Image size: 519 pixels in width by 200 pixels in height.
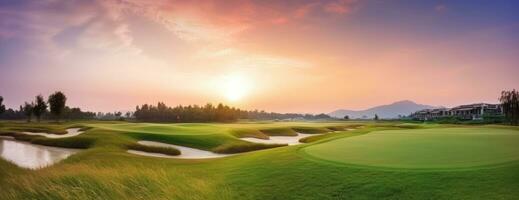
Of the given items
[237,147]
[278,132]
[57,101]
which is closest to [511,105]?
[278,132]

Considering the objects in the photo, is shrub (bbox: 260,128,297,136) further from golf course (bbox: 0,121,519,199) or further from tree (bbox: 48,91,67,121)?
tree (bbox: 48,91,67,121)

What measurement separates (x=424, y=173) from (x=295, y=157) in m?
6.63

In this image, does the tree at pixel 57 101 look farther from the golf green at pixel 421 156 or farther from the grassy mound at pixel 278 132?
the golf green at pixel 421 156

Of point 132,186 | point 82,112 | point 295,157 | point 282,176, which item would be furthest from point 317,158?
point 82,112

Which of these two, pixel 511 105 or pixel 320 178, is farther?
pixel 511 105

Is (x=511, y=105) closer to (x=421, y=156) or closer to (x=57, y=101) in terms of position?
(x=421, y=156)

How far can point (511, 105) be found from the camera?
86625mm

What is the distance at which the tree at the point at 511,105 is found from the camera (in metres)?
84.8

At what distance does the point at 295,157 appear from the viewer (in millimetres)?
18141

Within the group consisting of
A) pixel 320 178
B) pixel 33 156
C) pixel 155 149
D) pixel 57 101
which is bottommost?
pixel 33 156

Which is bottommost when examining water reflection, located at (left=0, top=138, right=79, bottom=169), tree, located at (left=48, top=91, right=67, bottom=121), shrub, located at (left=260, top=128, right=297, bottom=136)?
water reflection, located at (left=0, top=138, right=79, bottom=169)

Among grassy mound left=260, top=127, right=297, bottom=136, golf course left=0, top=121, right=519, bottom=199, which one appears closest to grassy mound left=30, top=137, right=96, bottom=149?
golf course left=0, top=121, right=519, bottom=199

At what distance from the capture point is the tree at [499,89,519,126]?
84750 mm

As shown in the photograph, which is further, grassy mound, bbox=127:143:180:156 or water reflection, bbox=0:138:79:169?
grassy mound, bbox=127:143:180:156
